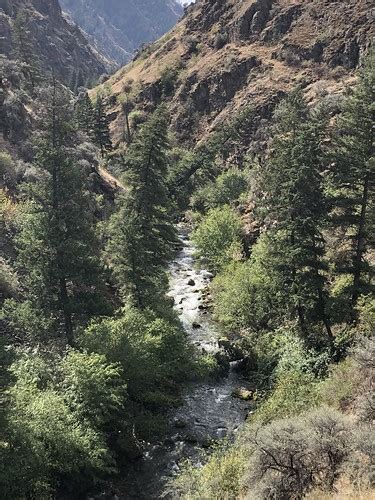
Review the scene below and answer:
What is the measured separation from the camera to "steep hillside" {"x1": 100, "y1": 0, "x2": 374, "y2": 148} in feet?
A: 279

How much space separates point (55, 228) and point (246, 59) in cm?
8383

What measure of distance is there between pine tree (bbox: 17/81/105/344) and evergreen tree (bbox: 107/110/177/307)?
11.4 ft

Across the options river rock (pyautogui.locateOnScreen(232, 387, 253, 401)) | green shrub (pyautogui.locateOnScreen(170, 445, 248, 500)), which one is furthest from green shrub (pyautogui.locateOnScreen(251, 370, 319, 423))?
river rock (pyautogui.locateOnScreen(232, 387, 253, 401))

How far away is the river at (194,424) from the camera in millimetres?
19833

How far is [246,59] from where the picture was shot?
96938mm

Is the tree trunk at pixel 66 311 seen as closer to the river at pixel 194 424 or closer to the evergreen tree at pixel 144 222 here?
the evergreen tree at pixel 144 222

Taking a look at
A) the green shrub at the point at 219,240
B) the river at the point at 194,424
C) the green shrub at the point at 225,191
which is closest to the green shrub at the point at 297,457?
the river at the point at 194,424

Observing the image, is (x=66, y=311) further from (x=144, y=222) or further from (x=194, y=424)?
(x=194, y=424)

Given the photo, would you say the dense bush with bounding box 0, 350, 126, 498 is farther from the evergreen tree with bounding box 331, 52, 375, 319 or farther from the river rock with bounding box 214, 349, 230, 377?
the evergreen tree with bounding box 331, 52, 375, 319

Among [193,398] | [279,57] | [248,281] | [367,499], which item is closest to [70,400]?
[193,398]

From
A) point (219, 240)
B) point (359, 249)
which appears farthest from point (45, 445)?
point (219, 240)

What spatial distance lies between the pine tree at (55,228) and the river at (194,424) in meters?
7.36

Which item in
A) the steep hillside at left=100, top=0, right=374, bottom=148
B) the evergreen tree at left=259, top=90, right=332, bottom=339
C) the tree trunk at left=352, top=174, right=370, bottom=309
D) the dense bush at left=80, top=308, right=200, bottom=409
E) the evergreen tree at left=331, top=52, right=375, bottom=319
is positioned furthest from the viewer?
the steep hillside at left=100, top=0, right=374, bottom=148

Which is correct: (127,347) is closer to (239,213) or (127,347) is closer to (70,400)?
(70,400)
